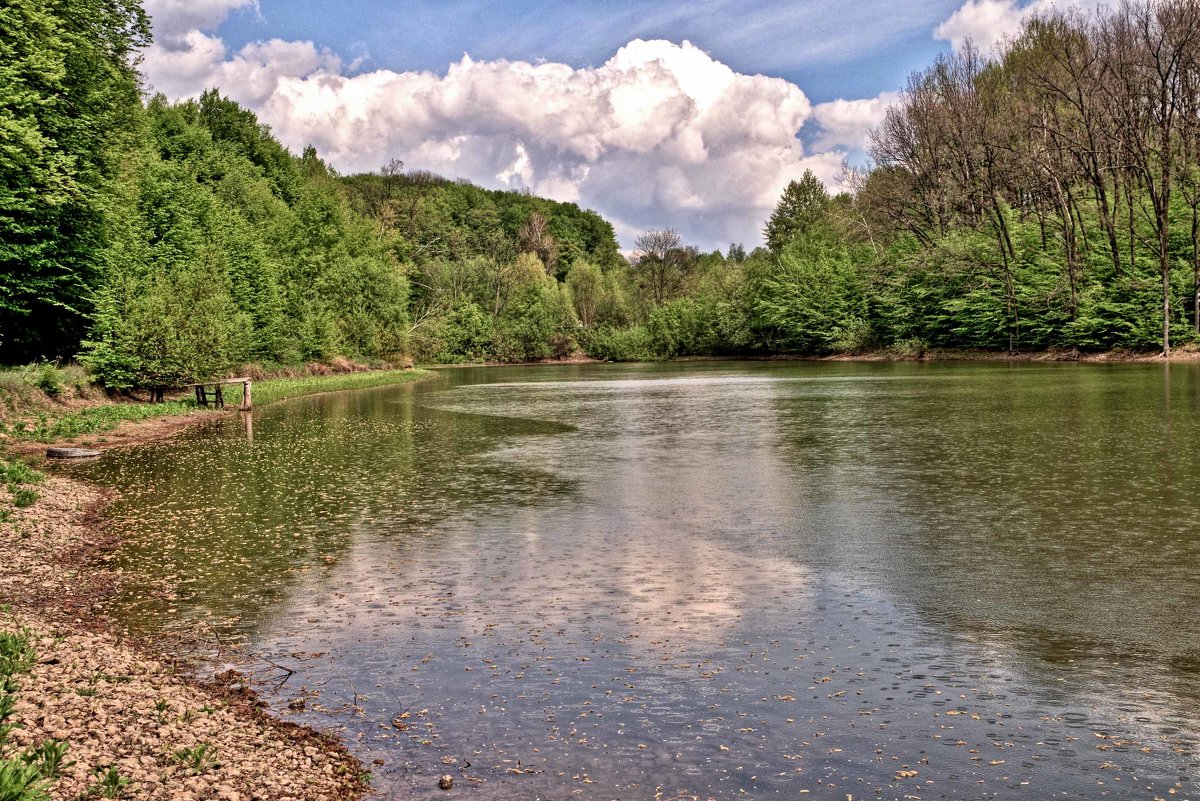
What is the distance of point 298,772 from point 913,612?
6.50 m

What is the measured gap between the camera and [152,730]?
6602 millimetres

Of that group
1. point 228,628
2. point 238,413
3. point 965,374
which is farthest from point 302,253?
point 228,628

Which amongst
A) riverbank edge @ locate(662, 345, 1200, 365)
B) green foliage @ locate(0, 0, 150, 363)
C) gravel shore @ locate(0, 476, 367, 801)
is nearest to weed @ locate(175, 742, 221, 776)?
gravel shore @ locate(0, 476, 367, 801)

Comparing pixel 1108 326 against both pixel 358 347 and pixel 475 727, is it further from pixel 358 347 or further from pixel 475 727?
pixel 475 727

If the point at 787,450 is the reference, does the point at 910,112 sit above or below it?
above

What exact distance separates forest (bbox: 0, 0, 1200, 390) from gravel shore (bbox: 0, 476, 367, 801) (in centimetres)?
2299

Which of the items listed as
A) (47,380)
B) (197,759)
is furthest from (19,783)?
(47,380)

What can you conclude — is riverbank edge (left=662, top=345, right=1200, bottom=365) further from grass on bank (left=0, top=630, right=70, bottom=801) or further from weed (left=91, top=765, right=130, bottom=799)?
weed (left=91, top=765, right=130, bottom=799)

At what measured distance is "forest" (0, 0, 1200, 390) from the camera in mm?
36562

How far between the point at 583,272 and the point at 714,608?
129919mm

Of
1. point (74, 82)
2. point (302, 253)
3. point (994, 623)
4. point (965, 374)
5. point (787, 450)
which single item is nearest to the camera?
point (994, 623)

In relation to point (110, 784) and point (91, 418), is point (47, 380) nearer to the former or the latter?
point (91, 418)

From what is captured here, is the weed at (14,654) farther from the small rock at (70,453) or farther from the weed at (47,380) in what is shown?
the weed at (47,380)

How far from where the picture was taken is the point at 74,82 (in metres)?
35.8
